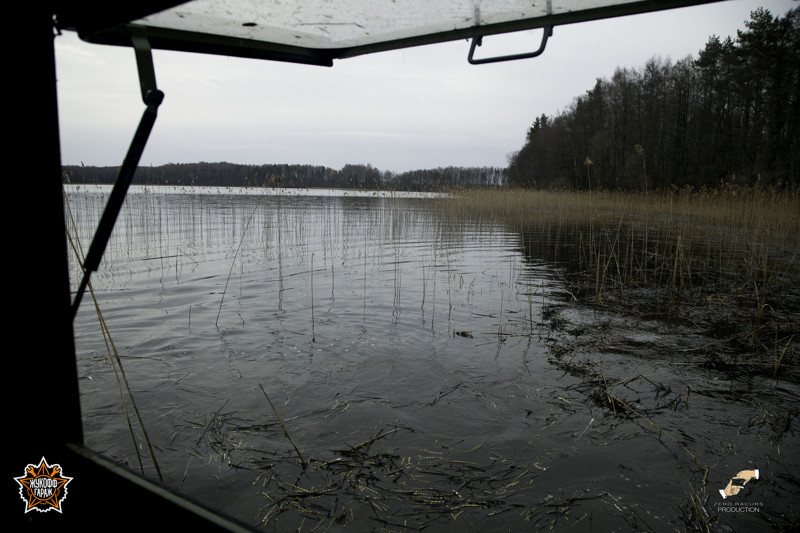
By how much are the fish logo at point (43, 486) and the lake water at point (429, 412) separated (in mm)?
1127

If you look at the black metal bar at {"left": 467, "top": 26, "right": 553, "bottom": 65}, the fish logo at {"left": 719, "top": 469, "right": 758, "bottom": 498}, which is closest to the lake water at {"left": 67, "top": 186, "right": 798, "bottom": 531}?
the fish logo at {"left": 719, "top": 469, "right": 758, "bottom": 498}

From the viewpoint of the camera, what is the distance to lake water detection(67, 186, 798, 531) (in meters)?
2.08

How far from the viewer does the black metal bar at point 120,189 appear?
118 cm

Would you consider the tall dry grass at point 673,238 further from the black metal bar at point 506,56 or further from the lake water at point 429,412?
the black metal bar at point 506,56

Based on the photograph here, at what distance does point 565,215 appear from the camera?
18672 mm

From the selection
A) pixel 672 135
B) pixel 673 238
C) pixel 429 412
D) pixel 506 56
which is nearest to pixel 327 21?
pixel 506 56

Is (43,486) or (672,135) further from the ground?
(672,135)

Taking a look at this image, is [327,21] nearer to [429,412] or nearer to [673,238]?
[429,412]

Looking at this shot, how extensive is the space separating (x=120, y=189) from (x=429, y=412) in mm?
2356

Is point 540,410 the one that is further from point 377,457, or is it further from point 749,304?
point 749,304

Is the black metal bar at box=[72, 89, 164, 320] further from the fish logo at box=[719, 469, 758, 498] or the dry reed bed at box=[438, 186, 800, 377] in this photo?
the dry reed bed at box=[438, 186, 800, 377]

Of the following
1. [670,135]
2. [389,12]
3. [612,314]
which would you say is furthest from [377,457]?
[670,135]

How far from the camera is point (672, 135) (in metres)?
33.1

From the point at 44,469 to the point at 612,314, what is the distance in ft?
17.6
